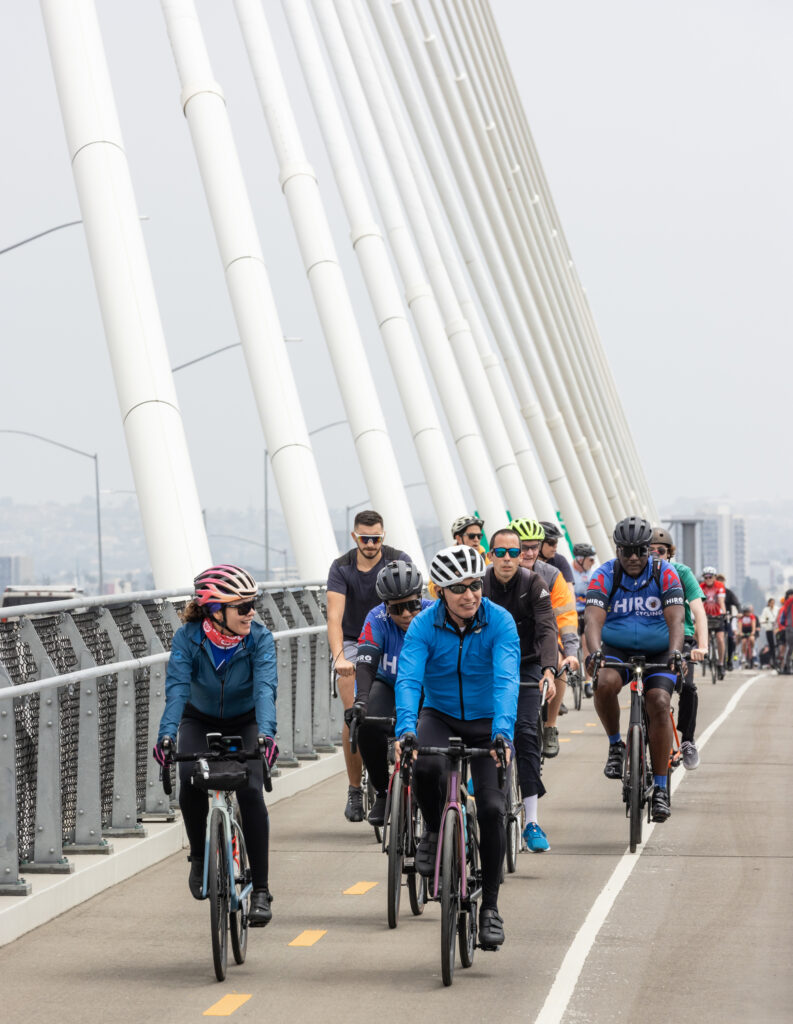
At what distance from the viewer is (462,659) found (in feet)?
26.7

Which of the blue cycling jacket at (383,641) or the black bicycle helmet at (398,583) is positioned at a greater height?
the black bicycle helmet at (398,583)

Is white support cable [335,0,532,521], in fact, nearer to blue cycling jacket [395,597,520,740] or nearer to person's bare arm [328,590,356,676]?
person's bare arm [328,590,356,676]

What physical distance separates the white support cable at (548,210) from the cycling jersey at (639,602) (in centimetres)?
5258

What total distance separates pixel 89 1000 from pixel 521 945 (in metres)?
1.98

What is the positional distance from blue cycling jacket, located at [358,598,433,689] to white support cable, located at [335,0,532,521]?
25920 mm

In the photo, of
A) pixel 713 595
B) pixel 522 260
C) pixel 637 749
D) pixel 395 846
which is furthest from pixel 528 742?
pixel 522 260

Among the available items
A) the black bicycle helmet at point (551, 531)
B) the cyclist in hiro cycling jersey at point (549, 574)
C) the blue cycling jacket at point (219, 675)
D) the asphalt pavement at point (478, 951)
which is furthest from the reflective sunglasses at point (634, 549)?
the blue cycling jacket at point (219, 675)

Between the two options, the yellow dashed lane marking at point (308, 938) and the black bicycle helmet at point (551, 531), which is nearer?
the yellow dashed lane marking at point (308, 938)

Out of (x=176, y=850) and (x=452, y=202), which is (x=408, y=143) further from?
(x=176, y=850)

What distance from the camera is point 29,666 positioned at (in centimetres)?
941

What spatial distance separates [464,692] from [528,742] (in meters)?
2.75

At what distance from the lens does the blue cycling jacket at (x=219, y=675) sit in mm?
7949

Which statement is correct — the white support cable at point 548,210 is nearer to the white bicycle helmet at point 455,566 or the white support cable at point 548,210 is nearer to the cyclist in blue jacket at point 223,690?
the white bicycle helmet at point 455,566

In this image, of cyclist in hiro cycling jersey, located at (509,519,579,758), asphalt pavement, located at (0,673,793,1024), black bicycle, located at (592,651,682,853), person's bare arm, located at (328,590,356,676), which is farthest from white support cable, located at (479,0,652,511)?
asphalt pavement, located at (0,673,793,1024)
